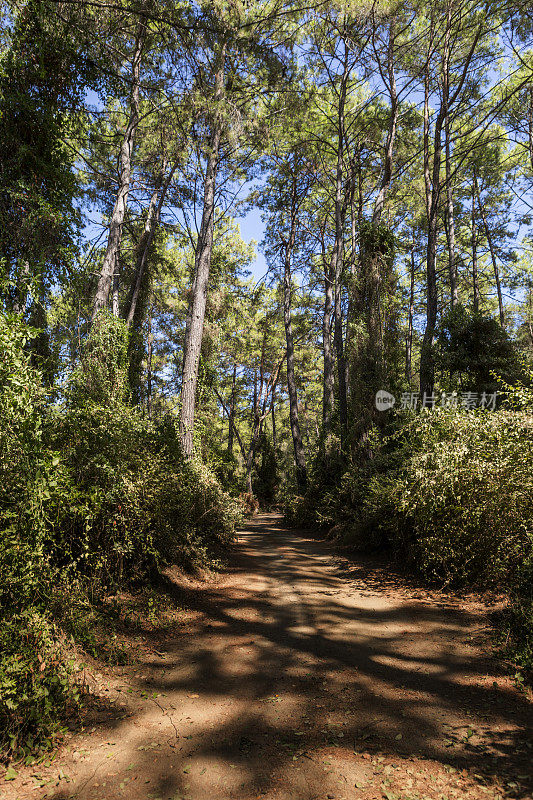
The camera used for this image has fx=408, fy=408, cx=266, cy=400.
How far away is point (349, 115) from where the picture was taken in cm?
1513

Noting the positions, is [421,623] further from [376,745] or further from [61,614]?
[61,614]

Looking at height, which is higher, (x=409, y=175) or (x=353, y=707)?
(x=409, y=175)

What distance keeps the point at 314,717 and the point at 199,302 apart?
7.97 m

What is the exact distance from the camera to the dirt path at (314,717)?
7.35 ft

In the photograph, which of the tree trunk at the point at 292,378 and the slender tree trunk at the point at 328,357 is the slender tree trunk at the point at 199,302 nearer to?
the tree trunk at the point at 292,378

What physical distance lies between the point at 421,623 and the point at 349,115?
16885 mm

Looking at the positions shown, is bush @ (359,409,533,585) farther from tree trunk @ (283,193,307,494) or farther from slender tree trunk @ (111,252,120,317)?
tree trunk @ (283,193,307,494)

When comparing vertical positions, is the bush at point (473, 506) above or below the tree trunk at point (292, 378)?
below

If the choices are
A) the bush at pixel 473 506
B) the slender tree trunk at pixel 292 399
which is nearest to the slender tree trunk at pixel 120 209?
the bush at pixel 473 506

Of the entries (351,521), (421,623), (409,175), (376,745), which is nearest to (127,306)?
(351,521)

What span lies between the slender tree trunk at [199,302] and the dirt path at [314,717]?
14.6ft

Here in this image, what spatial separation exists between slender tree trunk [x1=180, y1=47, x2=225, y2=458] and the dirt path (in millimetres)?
4453

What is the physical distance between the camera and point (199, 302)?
923 cm

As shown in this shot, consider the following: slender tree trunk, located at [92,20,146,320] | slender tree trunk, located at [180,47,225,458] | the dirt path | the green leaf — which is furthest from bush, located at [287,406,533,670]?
slender tree trunk, located at [92,20,146,320]
